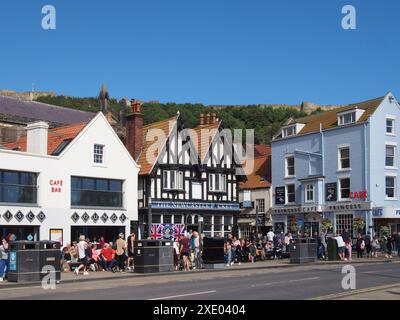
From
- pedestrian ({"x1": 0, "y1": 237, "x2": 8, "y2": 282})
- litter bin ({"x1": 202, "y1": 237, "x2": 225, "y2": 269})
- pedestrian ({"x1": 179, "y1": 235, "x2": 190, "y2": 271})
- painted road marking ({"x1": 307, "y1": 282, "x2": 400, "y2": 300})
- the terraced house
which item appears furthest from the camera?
the terraced house

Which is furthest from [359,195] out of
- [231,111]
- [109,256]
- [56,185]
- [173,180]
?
[231,111]

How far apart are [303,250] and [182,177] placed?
15122 mm

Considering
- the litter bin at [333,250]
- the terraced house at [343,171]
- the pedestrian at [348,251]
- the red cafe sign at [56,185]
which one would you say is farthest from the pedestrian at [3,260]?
Result: the terraced house at [343,171]

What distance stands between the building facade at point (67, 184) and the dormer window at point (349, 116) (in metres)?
17.7

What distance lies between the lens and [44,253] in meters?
23.6

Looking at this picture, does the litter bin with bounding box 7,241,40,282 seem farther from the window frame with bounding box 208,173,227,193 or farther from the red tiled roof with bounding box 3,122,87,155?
the window frame with bounding box 208,173,227,193

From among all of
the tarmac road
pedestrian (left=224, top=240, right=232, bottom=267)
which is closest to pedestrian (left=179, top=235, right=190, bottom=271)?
pedestrian (left=224, top=240, right=232, bottom=267)

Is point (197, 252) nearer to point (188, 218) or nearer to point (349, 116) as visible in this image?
point (188, 218)

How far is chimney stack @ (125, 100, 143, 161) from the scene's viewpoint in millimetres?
44062

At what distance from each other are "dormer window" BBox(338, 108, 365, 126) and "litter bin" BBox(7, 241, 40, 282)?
100ft

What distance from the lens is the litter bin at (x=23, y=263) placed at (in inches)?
908

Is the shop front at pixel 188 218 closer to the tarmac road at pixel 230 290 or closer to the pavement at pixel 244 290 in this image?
the pavement at pixel 244 290

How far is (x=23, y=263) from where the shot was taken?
23.2m
